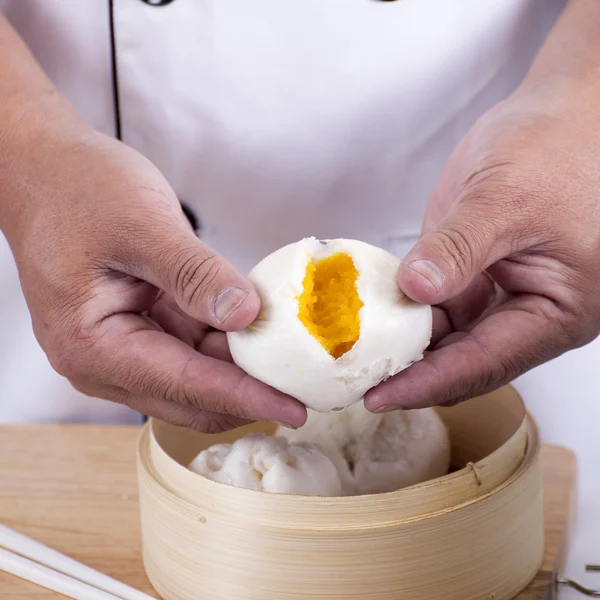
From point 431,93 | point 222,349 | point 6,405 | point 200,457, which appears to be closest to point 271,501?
point 200,457

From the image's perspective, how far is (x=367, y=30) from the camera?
158 cm

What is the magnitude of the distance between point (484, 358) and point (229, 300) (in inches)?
14.1

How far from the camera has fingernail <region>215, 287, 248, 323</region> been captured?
1.01 m

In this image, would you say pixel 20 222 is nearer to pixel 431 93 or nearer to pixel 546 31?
pixel 431 93

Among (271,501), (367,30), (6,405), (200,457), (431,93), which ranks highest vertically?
(367,30)

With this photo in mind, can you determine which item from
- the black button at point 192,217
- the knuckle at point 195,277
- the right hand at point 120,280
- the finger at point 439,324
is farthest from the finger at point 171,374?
the black button at point 192,217

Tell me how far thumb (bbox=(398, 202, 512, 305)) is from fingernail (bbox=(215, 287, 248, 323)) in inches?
7.5

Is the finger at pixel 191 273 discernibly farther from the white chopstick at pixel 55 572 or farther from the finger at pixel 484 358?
the white chopstick at pixel 55 572

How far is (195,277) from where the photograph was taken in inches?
40.8

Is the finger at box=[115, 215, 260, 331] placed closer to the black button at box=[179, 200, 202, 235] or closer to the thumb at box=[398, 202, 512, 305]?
the thumb at box=[398, 202, 512, 305]

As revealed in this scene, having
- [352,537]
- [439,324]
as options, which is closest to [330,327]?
[352,537]

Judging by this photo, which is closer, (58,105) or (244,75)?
(58,105)

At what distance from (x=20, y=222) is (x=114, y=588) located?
565 millimetres

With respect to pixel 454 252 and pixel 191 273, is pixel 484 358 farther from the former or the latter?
pixel 191 273
